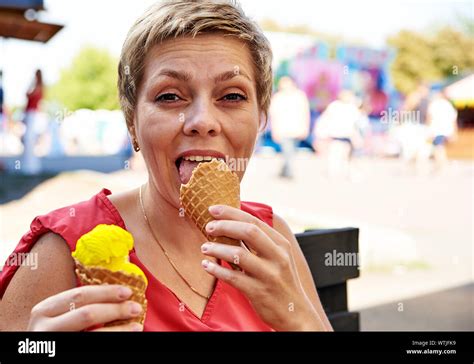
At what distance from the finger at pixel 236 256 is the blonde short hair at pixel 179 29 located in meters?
0.52

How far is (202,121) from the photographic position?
4.37 feet

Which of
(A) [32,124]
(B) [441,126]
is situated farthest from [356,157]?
(A) [32,124]

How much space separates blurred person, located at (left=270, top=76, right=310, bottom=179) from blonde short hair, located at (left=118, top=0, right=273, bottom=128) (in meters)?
6.86

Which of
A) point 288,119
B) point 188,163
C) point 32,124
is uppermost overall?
point 288,119

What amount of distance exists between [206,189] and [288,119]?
844 centimetres

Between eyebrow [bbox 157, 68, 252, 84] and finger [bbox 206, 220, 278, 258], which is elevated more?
eyebrow [bbox 157, 68, 252, 84]

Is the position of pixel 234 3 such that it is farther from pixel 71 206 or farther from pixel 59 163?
pixel 59 163

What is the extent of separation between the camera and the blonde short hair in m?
1.42

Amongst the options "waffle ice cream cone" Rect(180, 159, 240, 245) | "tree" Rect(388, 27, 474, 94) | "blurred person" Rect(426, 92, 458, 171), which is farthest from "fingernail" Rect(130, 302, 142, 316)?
"tree" Rect(388, 27, 474, 94)

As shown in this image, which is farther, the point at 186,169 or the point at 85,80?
the point at 85,80

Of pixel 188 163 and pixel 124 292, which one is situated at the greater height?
pixel 188 163

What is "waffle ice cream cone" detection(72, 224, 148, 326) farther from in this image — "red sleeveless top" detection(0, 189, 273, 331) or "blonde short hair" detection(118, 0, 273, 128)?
"blonde short hair" detection(118, 0, 273, 128)

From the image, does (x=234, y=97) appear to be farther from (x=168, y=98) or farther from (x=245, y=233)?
(x=245, y=233)

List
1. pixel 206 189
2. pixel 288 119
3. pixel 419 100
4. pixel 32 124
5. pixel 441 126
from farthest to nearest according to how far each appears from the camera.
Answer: pixel 419 100, pixel 441 126, pixel 288 119, pixel 32 124, pixel 206 189
